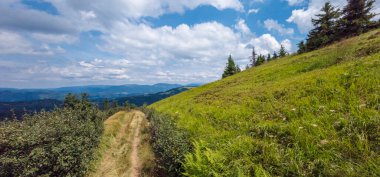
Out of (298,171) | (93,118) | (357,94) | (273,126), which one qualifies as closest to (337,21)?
(357,94)

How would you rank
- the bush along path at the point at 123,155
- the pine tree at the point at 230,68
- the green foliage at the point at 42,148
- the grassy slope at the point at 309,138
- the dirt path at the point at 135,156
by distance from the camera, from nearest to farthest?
the grassy slope at the point at 309,138 → the green foliage at the point at 42,148 → the dirt path at the point at 135,156 → the bush along path at the point at 123,155 → the pine tree at the point at 230,68

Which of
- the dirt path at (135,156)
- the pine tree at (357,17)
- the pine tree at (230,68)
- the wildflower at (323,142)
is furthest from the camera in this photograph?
the pine tree at (230,68)

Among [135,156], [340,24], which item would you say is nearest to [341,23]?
[340,24]

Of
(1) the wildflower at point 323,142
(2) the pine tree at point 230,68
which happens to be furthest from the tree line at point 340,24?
(1) the wildflower at point 323,142

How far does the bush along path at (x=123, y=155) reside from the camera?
12509 millimetres

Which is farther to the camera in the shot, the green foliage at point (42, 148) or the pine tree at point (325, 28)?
the pine tree at point (325, 28)

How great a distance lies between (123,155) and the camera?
15.4m

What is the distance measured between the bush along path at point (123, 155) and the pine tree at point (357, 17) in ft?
154

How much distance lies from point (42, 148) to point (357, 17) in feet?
181

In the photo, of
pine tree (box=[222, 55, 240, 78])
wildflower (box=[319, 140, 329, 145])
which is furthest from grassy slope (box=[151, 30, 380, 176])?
pine tree (box=[222, 55, 240, 78])

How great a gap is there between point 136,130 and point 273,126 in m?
18.2

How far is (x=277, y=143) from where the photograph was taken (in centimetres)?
642

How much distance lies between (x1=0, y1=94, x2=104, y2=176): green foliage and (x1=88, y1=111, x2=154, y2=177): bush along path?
1724mm

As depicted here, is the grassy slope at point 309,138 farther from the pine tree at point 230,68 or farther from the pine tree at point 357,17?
the pine tree at point 230,68
